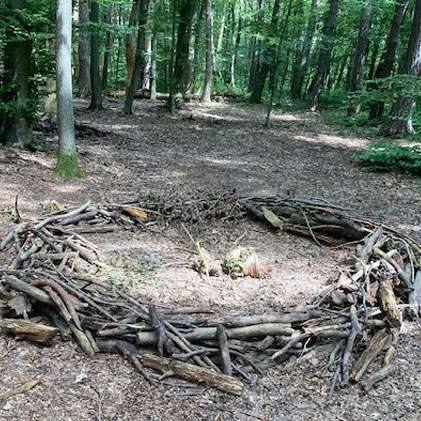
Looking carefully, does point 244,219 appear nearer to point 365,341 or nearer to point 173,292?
point 173,292

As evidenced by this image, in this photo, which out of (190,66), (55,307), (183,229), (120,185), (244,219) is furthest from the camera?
(190,66)

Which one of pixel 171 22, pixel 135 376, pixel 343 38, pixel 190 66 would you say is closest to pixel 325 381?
pixel 135 376

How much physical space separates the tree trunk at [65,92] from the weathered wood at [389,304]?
5.73 metres

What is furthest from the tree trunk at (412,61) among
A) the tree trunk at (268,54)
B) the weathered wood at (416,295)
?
the weathered wood at (416,295)

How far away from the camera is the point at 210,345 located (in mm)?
2990

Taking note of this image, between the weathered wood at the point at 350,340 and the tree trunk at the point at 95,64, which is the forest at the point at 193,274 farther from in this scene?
the tree trunk at the point at 95,64

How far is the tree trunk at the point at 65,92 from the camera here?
6852mm

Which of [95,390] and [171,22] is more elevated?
[171,22]

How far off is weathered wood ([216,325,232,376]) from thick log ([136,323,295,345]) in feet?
0.17

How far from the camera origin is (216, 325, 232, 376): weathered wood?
284 cm

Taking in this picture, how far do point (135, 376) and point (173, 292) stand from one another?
115cm

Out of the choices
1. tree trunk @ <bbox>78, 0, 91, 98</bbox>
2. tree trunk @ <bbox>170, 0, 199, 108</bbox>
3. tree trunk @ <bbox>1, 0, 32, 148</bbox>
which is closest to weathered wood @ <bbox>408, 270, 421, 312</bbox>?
tree trunk @ <bbox>1, 0, 32, 148</bbox>

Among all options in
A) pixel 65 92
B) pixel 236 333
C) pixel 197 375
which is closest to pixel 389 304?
pixel 236 333

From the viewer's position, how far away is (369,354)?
3064 mm
